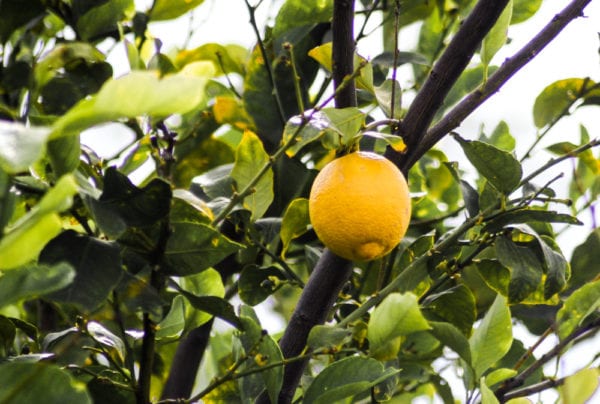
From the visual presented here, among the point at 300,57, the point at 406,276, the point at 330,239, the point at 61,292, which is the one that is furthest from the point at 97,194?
the point at 300,57

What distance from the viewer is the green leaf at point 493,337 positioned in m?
0.87

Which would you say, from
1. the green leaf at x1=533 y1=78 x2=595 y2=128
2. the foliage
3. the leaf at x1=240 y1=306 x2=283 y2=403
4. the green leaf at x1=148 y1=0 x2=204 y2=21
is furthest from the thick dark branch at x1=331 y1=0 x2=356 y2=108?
the green leaf at x1=148 y1=0 x2=204 y2=21

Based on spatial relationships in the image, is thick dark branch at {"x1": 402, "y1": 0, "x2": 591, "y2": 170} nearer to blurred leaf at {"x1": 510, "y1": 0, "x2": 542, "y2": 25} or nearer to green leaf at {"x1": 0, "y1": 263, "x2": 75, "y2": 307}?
blurred leaf at {"x1": 510, "y1": 0, "x2": 542, "y2": 25}

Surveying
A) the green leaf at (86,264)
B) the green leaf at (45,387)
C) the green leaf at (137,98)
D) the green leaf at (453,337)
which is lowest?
the green leaf at (453,337)

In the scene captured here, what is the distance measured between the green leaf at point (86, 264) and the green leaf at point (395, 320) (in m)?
0.22

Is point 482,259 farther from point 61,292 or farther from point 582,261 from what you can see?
point 61,292

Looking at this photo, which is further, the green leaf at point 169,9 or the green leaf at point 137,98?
the green leaf at point 169,9

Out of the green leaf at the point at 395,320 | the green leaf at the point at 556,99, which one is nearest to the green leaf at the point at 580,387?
the green leaf at the point at 395,320

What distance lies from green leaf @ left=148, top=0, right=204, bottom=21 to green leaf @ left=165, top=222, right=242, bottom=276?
53 cm

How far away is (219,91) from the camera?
1.30 m

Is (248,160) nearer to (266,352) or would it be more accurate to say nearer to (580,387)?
(266,352)

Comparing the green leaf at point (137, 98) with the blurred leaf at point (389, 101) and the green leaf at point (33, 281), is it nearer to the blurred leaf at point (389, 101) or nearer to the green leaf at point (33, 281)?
the green leaf at point (33, 281)

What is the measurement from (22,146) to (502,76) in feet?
1.90

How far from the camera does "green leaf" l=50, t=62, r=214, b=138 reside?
45 cm
